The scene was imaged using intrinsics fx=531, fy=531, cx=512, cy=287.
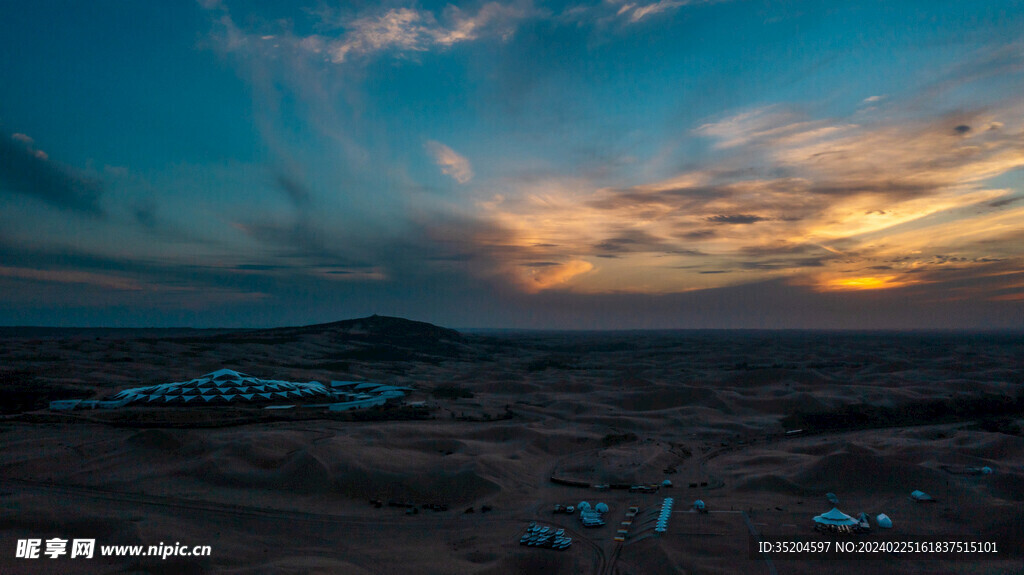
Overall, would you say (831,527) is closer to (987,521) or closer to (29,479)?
(987,521)

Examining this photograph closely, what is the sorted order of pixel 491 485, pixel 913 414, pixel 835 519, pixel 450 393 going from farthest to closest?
pixel 450 393 < pixel 913 414 < pixel 491 485 < pixel 835 519

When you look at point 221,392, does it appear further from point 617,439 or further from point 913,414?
point 913,414

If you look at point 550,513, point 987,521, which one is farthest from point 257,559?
point 987,521

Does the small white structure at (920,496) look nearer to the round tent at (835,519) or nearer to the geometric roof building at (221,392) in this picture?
the round tent at (835,519)

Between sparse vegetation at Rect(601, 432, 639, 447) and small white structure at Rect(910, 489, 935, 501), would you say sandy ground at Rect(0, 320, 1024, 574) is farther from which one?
small white structure at Rect(910, 489, 935, 501)

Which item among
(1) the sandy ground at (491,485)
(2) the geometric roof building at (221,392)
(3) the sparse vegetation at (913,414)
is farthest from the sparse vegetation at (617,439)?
(2) the geometric roof building at (221,392)

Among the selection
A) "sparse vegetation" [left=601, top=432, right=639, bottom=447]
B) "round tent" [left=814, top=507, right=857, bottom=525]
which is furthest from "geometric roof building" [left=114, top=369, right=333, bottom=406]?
"round tent" [left=814, top=507, right=857, bottom=525]

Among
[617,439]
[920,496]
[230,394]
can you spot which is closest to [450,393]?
[230,394]
